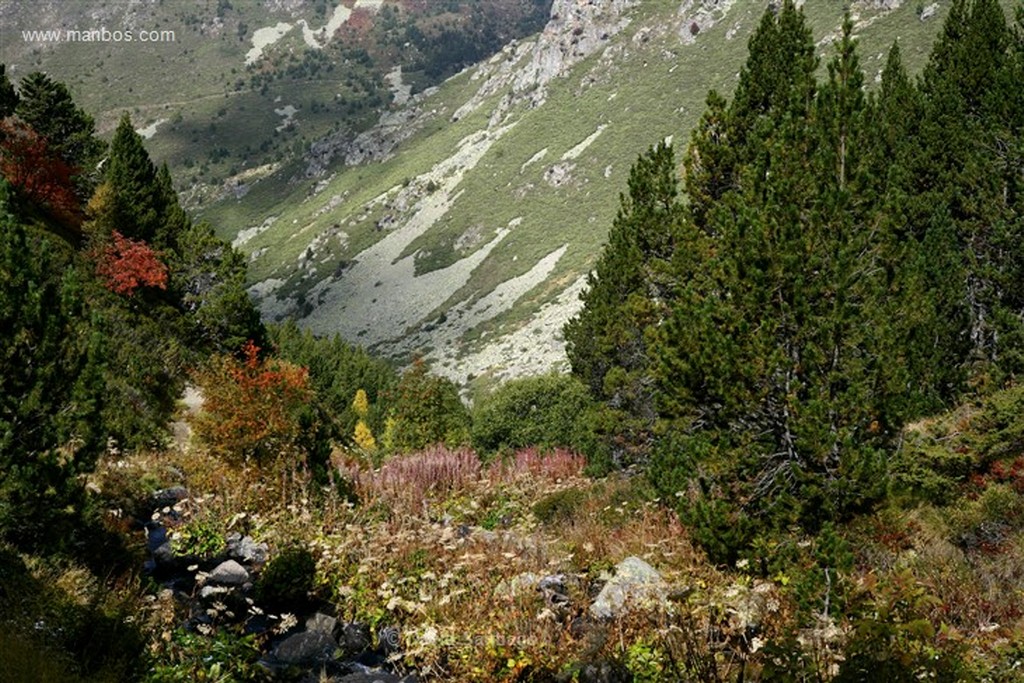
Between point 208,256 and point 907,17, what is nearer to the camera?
point 208,256

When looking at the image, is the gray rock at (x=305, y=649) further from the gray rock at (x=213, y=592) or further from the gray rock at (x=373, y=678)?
the gray rock at (x=213, y=592)

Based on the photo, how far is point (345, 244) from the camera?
160 metres

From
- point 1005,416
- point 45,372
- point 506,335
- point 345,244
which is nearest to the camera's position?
point 45,372

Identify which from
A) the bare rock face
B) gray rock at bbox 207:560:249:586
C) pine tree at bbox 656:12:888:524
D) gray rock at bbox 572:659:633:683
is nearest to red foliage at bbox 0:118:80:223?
gray rock at bbox 207:560:249:586

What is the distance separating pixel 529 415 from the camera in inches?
1289

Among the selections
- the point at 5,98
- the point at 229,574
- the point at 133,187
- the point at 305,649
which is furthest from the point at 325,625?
the point at 5,98

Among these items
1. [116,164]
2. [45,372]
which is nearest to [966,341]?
[45,372]

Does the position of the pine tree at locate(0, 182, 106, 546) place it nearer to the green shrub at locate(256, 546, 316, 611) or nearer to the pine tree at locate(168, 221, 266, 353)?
the green shrub at locate(256, 546, 316, 611)

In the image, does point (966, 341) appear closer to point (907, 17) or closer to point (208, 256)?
point (208, 256)

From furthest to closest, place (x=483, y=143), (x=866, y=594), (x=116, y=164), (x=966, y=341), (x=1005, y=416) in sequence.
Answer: (x=483, y=143) → (x=116, y=164) → (x=966, y=341) → (x=1005, y=416) → (x=866, y=594)

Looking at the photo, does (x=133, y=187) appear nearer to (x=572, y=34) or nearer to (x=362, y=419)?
(x=362, y=419)

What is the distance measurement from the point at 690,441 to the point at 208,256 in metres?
38.4

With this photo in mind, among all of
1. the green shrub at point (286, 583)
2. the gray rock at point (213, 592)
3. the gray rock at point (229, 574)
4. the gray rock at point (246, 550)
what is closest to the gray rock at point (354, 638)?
the green shrub at point (286, 583)

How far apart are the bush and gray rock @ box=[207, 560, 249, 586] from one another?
19.2 metres
